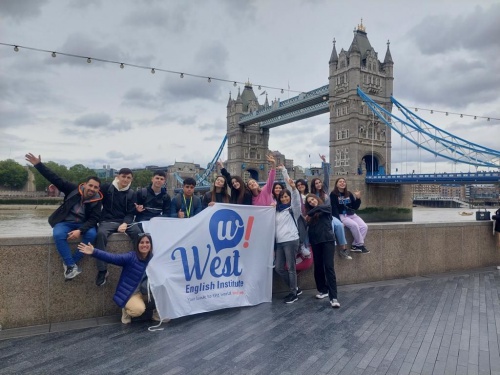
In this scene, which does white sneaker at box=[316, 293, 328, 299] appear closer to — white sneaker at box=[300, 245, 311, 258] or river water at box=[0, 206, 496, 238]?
white sneaker at box=[300, 245, 311, 258]

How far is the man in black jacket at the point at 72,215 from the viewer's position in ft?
12.4

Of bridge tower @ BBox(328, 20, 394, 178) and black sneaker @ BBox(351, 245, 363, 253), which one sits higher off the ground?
bridge tower @ BBox(328, 20, 394, 178)

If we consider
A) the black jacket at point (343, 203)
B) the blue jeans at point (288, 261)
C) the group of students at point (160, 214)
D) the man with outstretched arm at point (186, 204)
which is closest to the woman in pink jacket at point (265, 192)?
the group of students at point (160, 214)

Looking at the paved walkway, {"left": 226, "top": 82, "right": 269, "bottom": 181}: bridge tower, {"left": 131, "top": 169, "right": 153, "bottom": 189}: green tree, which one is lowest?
the paved walkway

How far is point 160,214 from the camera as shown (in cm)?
463

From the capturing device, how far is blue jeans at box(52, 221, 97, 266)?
3746 millimetres

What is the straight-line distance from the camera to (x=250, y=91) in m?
90.2

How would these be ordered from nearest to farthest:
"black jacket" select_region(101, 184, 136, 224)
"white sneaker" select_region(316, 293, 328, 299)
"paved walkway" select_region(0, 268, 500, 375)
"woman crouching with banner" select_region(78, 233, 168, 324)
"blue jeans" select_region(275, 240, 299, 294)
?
"paved walkway" select_region(0, 268, 500, 375), "woman crouching with banner" select_region(78, 233, 168, 324), "black jacket" select_region(101, 184, 136, 224), "blue jeans" select_region(275, 240, 299, 294), "white sneaker" select_region(316, 293, 328, 299)

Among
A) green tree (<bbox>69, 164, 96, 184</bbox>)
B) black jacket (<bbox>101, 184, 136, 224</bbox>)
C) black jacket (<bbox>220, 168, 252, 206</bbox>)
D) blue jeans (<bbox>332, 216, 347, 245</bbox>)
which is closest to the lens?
black jacket (<bbox>101, 184, 136, 224</bbox>)

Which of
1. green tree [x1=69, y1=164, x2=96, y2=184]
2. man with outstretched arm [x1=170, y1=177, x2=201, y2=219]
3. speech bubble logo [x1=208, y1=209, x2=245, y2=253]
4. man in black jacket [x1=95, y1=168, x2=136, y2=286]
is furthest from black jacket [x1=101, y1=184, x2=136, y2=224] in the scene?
green tree [x1=69, y1=164, x2=96, y2=184]

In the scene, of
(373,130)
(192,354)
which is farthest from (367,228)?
(373,130)

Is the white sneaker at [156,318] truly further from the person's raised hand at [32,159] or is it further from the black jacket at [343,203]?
the black jacket at [343,203]

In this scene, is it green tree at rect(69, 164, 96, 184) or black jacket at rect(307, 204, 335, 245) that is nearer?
black jacket at rect(307, 204, 335, 245)

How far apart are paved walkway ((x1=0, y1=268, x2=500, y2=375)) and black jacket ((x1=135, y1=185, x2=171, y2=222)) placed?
1189 millimetres
